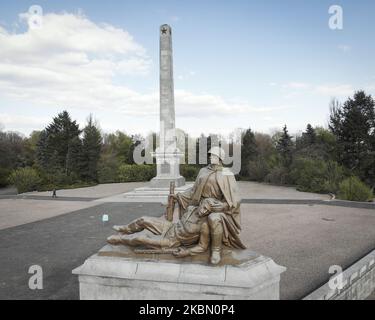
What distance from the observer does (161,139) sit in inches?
890

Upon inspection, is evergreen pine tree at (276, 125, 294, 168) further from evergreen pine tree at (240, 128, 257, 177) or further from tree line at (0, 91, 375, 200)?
evergreen pine tree at (240, 128, 257, 177)

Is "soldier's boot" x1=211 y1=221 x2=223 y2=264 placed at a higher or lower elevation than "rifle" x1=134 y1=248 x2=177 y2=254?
higher

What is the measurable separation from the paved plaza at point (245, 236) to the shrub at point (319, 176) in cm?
461

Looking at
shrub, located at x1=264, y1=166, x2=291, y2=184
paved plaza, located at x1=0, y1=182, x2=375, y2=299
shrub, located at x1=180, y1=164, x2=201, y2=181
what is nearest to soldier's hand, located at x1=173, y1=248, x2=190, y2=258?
paved plaza, located at x1=0, y1=182, x2=375, y2=299

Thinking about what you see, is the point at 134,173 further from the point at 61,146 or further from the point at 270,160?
the point at 270,160

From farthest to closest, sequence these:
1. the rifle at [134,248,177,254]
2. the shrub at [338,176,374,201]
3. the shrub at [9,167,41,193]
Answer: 1. the shrub at [9,167,41,193]
2. the shrub at [338,176,374,201]
3. the rifle at [134,248,177,254]

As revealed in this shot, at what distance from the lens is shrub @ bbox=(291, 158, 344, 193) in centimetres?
2192

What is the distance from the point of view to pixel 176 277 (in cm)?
497

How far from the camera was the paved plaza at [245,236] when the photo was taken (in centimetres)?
701

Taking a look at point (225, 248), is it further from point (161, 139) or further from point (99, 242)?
point (161, 139)

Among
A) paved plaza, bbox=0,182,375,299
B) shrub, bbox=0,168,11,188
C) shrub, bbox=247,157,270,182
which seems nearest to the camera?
paved plaza, bbox=0,182,375,299

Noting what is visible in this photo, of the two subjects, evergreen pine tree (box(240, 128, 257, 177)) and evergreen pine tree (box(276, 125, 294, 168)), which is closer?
evergreen pine tree (box(276, 125, 294, 168))

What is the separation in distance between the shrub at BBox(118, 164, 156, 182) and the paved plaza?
579 inches
